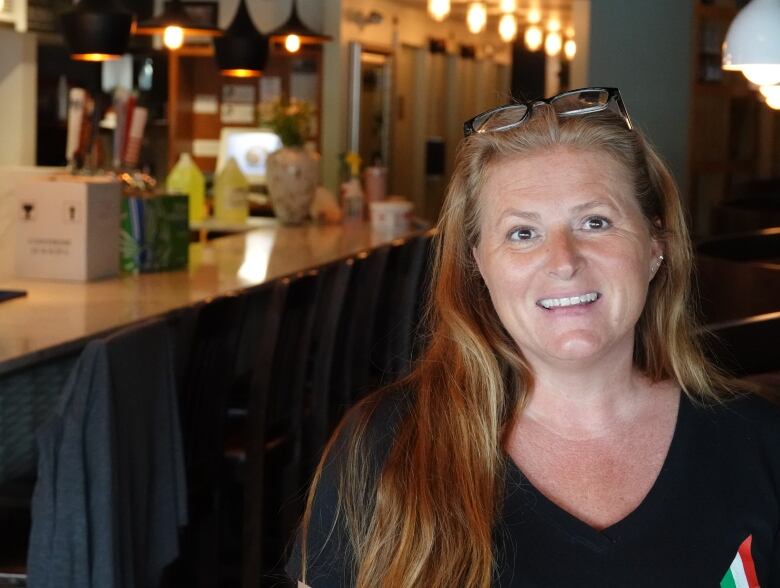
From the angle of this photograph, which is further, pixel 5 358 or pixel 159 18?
pixel 159 18

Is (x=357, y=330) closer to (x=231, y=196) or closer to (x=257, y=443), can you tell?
(x=257, y=443)

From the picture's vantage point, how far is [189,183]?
6.00m

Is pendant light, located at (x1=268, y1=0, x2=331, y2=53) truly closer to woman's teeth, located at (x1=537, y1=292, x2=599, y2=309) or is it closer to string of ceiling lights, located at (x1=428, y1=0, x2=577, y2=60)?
string of ceiling lights, located at (x1=428, y1=0, x2=577, y2=60)

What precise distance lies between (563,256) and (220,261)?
2959mm

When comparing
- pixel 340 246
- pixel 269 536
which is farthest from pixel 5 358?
pixel 340 246

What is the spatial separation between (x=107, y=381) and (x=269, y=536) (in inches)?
58.2

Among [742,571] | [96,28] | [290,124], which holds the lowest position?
[742,571]

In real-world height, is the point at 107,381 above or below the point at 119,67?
below

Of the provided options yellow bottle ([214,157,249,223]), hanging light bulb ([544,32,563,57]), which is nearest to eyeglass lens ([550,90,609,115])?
yellow bottle ([214,157,249,223])

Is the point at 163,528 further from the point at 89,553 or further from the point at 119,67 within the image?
the point at 119,67

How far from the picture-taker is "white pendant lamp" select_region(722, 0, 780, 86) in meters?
2.71

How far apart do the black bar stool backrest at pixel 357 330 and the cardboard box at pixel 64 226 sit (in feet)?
2.64

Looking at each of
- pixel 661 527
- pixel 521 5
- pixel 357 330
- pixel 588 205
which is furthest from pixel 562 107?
pixel 521 5

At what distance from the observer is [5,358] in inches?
94.4
